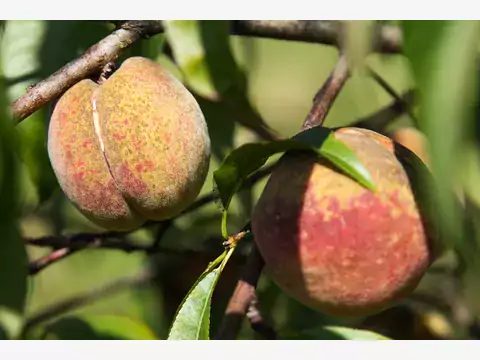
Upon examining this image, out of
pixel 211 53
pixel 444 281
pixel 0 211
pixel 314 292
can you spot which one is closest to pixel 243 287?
pixel 314 292

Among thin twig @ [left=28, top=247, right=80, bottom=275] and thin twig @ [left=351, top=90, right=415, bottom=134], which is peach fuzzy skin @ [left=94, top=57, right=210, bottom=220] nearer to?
thin twig @ [left=28, top=247, right=80, bottom=275]

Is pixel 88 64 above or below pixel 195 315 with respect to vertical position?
above

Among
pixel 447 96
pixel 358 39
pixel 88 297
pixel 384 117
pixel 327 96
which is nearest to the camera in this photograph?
pixel 447 96

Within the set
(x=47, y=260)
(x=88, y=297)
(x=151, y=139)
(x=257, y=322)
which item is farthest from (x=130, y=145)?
(x=88, y=297)

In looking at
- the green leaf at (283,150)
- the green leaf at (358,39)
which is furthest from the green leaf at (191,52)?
the green leaf at (358,39)

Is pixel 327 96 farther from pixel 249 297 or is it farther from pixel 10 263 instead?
pixel 10 263

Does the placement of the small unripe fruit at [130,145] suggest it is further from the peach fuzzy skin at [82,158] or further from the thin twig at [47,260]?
the thin twig at [47,260]

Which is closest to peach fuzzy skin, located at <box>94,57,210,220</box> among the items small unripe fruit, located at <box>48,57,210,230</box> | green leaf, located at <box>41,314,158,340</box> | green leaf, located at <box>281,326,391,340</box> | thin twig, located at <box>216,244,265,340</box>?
small unripe fruit, located at <box>48,57,210,230</box>

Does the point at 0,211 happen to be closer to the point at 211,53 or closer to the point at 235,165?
the point at 235,165
